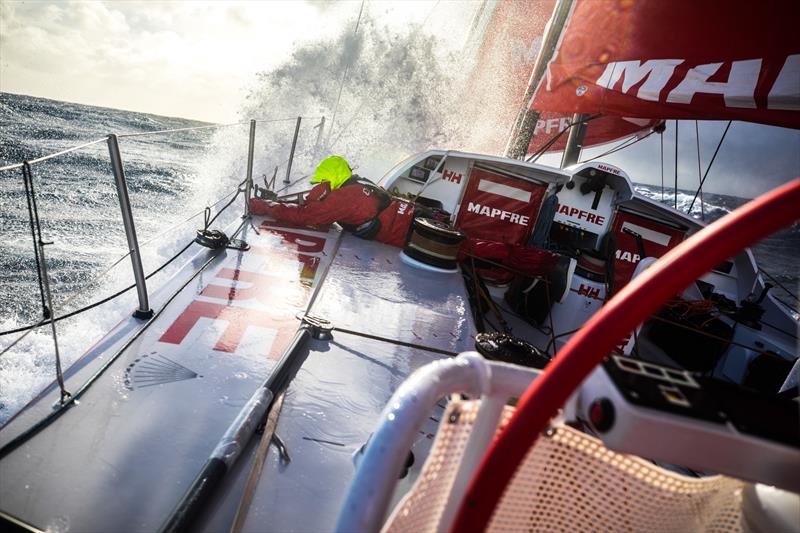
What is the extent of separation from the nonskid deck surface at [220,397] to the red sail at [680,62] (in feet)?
9.59

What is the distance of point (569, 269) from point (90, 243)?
8.40 meters

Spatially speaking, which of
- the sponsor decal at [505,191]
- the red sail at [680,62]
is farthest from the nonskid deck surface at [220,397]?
the red sail at [680,62]

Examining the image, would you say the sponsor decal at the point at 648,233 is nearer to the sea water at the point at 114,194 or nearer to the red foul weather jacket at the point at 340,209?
the red foul weather jacket at the point at 340,209

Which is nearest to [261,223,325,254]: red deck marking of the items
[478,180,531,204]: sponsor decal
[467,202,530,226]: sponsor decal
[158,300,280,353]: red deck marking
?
[158,300,280,353]: red deck marking

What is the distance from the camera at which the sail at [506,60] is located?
12.7m

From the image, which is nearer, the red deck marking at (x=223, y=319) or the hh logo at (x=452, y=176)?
the red deck marking at (x=223, y=319)

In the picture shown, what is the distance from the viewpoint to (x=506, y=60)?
13.7 meters

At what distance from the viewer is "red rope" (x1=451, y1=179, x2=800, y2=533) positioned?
0.51 m

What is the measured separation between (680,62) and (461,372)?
483 centimetres

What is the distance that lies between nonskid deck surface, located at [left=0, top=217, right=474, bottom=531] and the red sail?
2.92 metres

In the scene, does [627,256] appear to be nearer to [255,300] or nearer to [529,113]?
[529,113]

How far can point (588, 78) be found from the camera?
521 centimetres

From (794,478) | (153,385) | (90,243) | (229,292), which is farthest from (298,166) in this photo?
(794,478)

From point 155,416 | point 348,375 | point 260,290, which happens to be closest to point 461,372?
point 155,416
